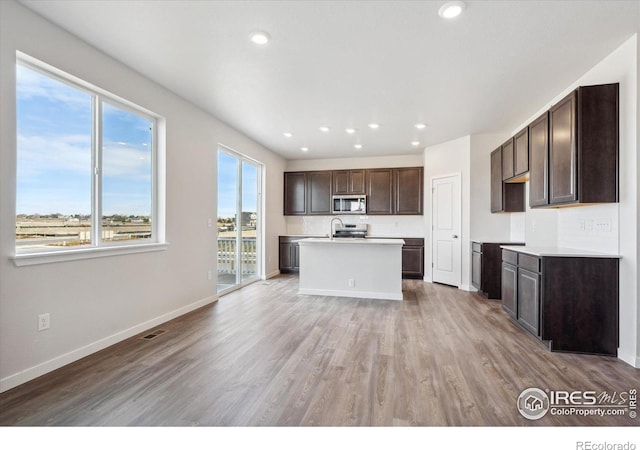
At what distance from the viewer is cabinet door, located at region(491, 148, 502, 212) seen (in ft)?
16.1

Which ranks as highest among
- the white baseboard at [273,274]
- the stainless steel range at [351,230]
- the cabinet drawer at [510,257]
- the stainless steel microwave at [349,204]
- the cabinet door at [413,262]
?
the stainless steel microwave at [349,204]

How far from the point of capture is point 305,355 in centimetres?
276

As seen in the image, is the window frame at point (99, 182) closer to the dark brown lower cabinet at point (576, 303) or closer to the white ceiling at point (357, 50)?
the white ceiling at point (357, 50)

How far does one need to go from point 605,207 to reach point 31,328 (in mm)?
4897

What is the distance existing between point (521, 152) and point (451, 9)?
248 cm

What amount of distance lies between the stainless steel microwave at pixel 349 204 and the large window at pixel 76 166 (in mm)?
4426

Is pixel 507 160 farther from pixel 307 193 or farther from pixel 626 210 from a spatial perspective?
pixel 307 193

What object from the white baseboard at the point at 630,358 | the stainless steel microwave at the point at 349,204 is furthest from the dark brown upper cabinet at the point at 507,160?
the stainless steel microwave at the point at 349,204

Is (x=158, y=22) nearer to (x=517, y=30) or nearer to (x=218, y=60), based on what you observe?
(x=218, y=60)

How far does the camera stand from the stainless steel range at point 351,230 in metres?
7.28

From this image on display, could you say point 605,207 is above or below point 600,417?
above

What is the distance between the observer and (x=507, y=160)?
455 centimetres

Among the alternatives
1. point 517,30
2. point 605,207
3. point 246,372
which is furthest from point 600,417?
point 517,30

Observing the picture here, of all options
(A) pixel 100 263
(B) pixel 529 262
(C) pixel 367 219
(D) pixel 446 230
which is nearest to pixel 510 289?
(B) pixel 529 262
